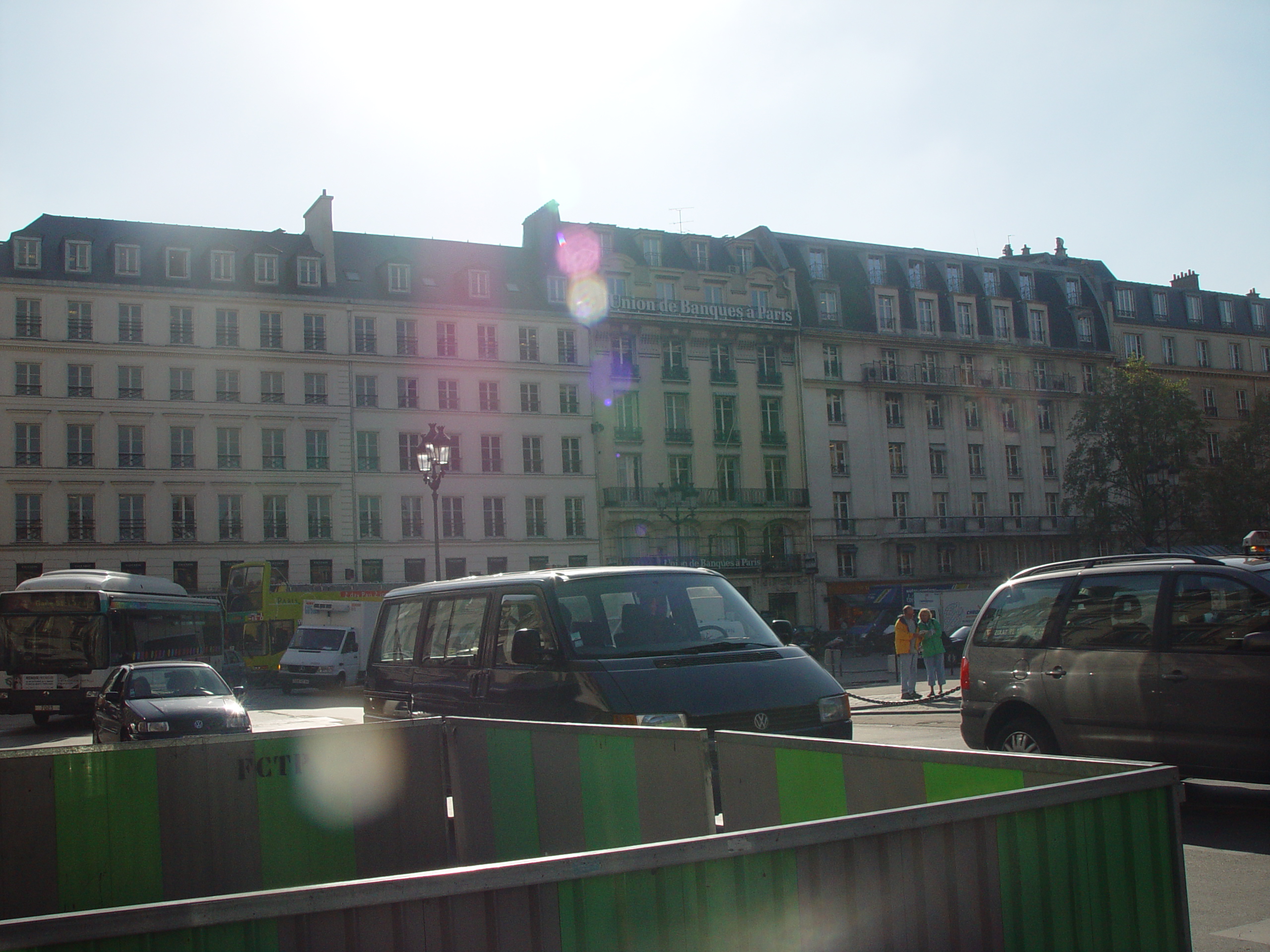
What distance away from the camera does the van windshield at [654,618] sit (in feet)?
24.7

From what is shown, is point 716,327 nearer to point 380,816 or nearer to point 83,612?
point 83,612

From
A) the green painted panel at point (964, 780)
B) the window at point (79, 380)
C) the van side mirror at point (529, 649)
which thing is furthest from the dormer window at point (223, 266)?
the green painted panel at point (964, 780)

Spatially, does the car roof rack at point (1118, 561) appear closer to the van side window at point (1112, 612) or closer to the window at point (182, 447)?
the van side window at point (1112, 612)

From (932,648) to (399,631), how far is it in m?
15.1

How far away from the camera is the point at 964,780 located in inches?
162

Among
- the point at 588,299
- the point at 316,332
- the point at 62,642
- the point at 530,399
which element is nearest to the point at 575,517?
the point at 530,399

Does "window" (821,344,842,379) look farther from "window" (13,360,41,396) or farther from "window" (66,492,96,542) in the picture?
"window" (13,360,41,396)

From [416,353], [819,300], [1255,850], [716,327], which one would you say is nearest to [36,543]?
[416,353]

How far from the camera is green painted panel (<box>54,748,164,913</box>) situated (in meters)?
5.55

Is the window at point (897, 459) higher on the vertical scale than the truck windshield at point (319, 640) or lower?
higher

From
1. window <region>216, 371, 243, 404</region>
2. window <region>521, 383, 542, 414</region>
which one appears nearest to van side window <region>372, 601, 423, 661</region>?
window <region>216, 371, 243, 404</region>

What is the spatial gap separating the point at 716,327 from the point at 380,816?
52856mm

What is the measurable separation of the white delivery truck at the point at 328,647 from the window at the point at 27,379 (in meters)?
18.7

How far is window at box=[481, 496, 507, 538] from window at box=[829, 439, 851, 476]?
17.3 meters
